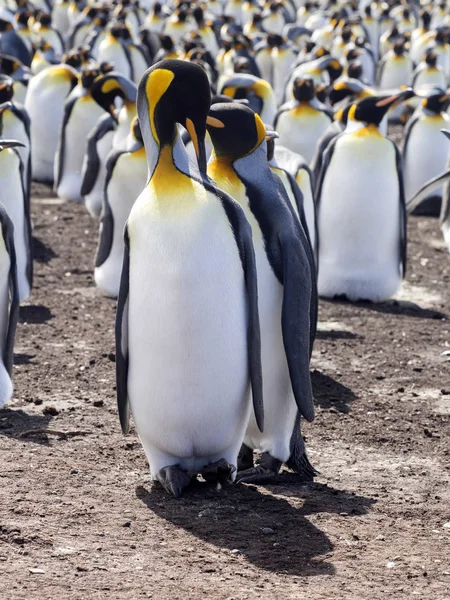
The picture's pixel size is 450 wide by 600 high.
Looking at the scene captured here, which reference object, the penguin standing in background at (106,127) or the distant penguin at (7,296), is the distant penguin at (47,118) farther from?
the distant penguin at (7,296)

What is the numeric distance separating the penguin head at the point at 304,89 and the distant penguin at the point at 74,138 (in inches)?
75.2

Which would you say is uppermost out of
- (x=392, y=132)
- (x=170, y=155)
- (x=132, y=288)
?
(x=170, y=155)

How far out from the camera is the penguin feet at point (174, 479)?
12.9 ft

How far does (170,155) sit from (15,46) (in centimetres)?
1429

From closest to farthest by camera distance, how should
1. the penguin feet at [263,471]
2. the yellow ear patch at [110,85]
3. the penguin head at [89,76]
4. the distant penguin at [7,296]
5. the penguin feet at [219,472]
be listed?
the penguin feet at [219,472], the penguin feet at [263,471], the distant penguin at [7,296], the yellow ear patch at [110,85], the penguin head at [89,76]

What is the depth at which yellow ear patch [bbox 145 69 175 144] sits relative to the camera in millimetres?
3812

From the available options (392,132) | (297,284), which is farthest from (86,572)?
(392,132)

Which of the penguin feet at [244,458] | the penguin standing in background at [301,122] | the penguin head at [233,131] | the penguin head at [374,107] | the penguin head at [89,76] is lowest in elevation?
the penguin feet at [244,458]

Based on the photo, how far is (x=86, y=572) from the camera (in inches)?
128

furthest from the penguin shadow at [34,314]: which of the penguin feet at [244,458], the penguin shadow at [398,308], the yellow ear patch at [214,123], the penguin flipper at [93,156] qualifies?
the yellow ear patch at [214,123]

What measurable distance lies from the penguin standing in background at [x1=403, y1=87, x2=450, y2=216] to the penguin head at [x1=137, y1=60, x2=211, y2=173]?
740 centimetres

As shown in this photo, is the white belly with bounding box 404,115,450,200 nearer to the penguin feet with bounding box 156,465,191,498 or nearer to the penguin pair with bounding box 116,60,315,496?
the penguin pair with bounding box 116,60,315,496

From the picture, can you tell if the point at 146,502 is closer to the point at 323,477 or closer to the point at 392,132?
the point at 323,477

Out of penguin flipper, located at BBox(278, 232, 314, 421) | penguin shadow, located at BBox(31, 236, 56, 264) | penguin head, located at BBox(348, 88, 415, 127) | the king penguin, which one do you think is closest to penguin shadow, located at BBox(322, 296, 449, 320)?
penguin head, located at BBox(348, 88, 415, 127)
